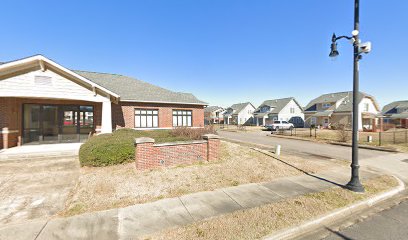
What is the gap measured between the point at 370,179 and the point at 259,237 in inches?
268

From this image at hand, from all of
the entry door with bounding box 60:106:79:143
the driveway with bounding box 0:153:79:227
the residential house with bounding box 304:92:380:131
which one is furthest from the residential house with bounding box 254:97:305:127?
the driveway with bounding box 0:153:79:227

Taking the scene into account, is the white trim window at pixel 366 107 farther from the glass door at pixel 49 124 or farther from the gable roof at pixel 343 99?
the glass door at pixel 49 124

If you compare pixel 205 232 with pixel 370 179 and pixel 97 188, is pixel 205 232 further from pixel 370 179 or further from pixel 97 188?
pixel 370 179

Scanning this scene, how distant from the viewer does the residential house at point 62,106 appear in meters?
10.3

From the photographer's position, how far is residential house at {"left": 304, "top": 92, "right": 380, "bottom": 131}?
1332 inches

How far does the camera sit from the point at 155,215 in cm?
439

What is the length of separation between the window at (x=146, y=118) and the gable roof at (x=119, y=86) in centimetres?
104

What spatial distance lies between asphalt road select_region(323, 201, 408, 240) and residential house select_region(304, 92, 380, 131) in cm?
3361

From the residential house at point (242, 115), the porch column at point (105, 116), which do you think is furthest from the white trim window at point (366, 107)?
the porch column at point (105, 116)

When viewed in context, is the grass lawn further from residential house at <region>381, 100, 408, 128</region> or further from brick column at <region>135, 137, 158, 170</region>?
residential house at <region>381, 100, 408, 128</region>

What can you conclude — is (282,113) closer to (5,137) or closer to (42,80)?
(42,80)

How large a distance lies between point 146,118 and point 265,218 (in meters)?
13.7

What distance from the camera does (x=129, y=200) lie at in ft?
16.8

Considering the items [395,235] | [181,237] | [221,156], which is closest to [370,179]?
[395,235]
